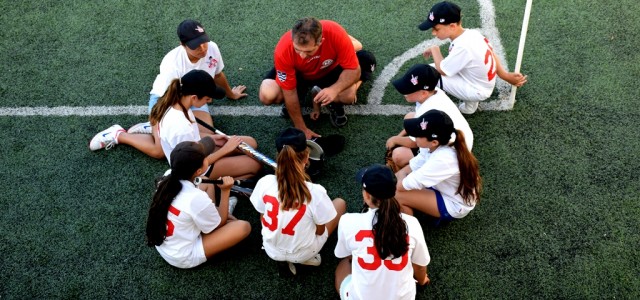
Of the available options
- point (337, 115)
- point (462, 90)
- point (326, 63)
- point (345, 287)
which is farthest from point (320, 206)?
point (462, 90)

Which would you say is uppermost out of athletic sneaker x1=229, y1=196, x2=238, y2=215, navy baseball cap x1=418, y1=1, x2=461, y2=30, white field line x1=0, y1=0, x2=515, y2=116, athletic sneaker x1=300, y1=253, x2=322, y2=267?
navy baseball cap x1=418, y1=1, x2=461, y2=30

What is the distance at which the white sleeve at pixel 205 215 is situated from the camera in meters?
4.08

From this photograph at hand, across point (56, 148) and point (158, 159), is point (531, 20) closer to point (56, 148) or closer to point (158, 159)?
point (158, 159)

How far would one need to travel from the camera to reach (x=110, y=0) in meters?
7.18

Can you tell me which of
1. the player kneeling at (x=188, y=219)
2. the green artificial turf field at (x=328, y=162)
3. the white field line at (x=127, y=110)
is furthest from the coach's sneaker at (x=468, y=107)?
the player kneeling at (x=188, y=219)

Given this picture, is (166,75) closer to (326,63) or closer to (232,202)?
(232,202)

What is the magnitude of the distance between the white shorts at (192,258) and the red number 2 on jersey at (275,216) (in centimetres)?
66

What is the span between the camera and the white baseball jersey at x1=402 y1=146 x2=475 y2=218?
4129mm

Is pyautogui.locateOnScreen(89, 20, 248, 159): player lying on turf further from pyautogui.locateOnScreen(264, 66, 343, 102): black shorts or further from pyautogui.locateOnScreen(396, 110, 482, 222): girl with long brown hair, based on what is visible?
pyautogui.locateOnScreen(396, 110, 482, 222): girl with long brown hair

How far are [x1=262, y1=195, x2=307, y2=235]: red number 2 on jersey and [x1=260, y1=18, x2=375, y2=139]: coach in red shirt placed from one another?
1470 millimetres

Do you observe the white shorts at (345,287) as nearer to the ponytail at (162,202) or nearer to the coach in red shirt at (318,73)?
the ponytail at (162,202)

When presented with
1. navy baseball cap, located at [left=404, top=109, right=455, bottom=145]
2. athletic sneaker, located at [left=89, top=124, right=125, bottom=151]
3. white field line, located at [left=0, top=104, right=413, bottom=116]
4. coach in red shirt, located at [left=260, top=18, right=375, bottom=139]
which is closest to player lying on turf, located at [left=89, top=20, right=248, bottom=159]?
athletic sneaker, located at [left=89, top=124, right=125, bottom=151]

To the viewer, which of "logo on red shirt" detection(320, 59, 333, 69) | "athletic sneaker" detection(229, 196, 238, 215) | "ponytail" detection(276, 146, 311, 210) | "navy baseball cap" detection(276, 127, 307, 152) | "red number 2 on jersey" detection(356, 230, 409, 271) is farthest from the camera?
"logo on red shirt" detection(320, 59, 333, 69)

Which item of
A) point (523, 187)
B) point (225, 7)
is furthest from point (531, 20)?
point (225, 7)
